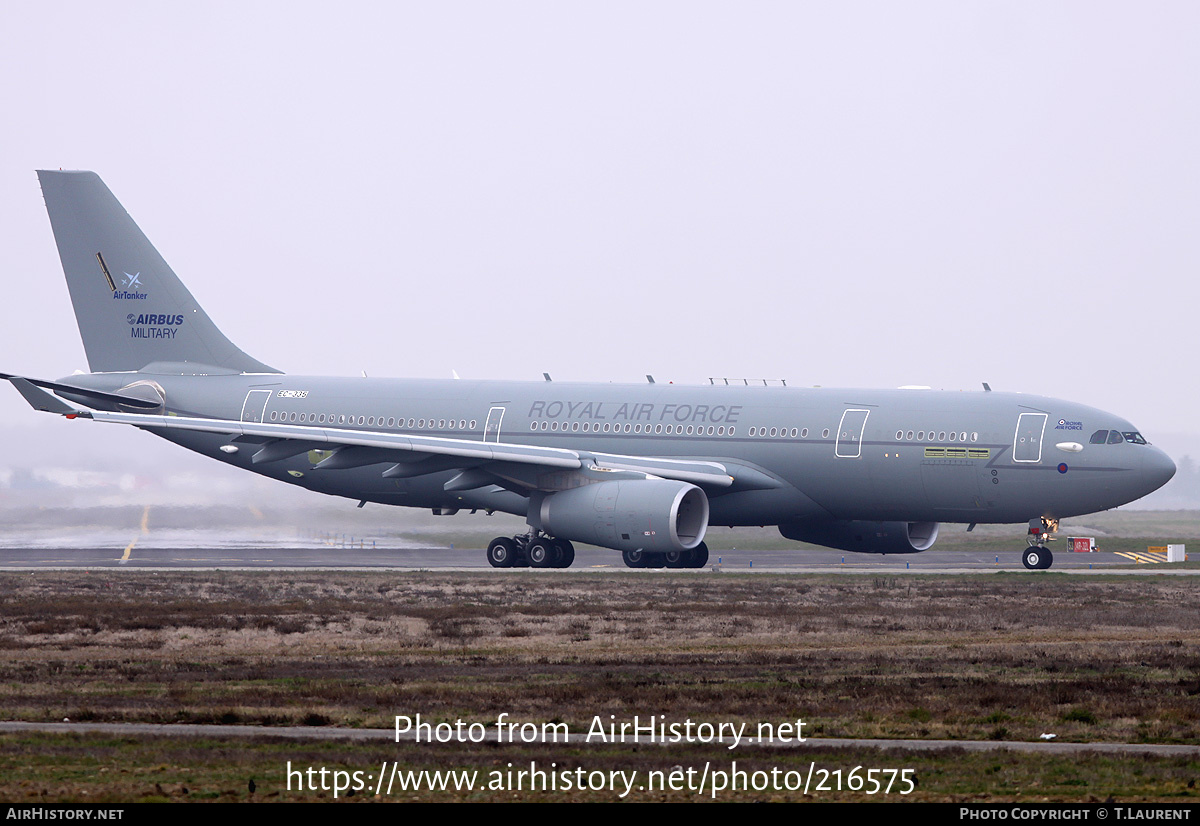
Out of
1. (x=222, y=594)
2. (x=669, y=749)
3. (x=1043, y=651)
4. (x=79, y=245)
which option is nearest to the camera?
(x=669, y=749)

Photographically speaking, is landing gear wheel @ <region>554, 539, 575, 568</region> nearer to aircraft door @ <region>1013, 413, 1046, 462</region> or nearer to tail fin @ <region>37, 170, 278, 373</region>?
aircraft door @ <region>1013, 413, 1046, 462</region>

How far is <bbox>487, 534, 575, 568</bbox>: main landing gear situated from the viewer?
120 ft

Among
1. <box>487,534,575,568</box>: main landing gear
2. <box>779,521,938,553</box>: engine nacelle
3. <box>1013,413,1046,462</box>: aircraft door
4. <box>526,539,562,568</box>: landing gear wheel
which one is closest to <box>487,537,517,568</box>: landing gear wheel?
<box>487,534,575,568</box>: main landing gear

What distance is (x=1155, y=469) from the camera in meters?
33.4

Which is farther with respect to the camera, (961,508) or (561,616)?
(961,508)

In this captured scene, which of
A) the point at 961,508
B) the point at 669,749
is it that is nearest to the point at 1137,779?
the point at 669,749

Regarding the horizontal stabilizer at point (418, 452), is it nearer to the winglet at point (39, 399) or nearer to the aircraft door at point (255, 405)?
the winglet at point (39, 399)

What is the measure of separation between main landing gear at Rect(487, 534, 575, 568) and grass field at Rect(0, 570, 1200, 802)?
5346 millimetres

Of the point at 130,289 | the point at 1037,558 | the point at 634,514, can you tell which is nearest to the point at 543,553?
the point at 634,514

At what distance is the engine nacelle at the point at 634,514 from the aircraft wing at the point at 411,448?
0.97 meters

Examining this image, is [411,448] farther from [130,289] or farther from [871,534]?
[130,289]

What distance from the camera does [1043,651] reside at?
2052cm
